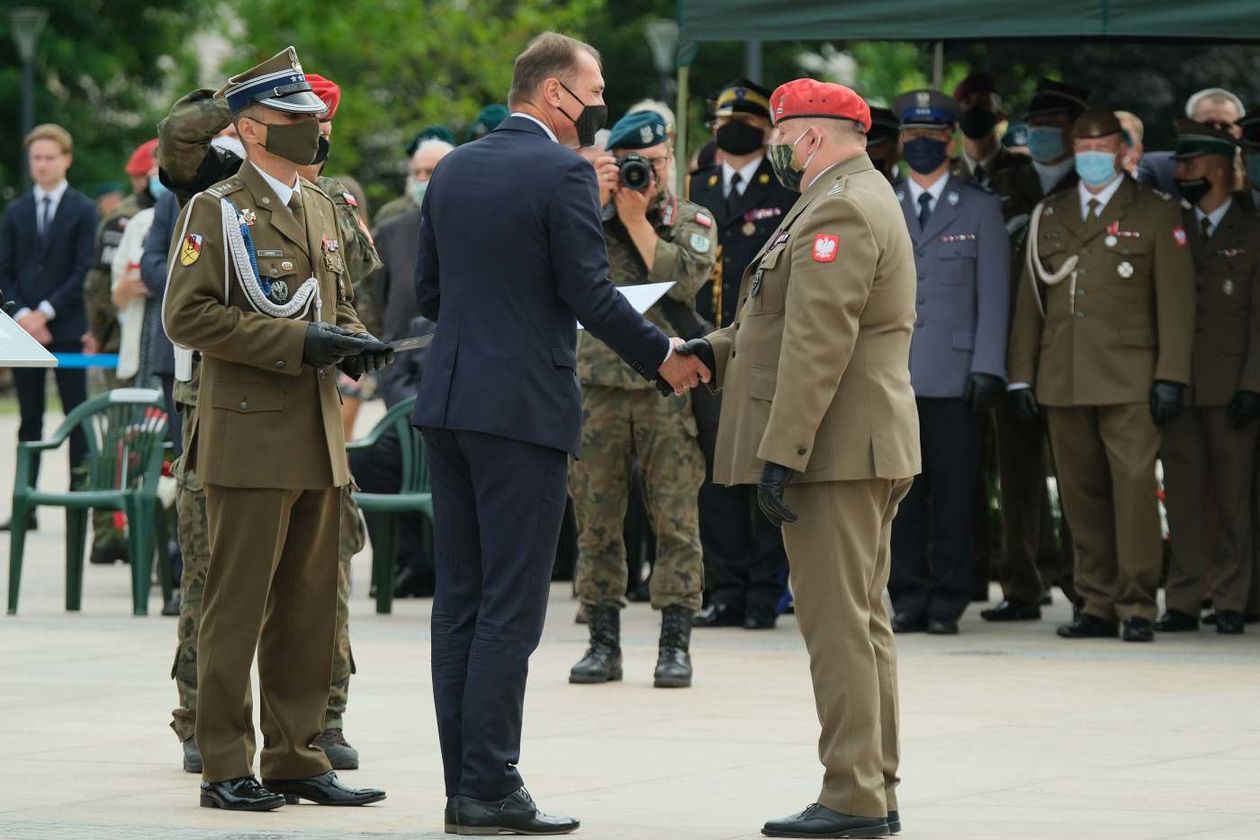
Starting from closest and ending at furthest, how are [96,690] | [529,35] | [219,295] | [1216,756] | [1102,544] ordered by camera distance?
[219,295], [1216,756], [96,690], [1102,544], [529,35]

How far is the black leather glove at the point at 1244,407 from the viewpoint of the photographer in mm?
10375

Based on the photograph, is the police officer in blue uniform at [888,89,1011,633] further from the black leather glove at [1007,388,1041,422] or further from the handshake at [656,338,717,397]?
the handshake at [656,338,717,397]

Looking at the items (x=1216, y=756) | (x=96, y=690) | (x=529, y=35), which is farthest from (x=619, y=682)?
(x=529, y=35)

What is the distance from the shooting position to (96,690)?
884cm

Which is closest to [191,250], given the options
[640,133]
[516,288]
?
[516,288]

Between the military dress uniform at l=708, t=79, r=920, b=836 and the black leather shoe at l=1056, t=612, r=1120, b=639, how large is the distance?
174 inches

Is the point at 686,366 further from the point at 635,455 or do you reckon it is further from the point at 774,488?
the point at 635,455

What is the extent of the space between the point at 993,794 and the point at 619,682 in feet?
8.58

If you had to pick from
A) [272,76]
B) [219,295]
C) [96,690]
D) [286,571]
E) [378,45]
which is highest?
[378,45]

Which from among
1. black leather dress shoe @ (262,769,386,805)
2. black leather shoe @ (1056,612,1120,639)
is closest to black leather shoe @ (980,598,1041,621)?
black leather shoe @ (1056,612,1120,639)

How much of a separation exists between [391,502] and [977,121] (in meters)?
3.43

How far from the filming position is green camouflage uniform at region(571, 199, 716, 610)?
902cm

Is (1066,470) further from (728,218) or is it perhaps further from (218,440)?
(218,440)

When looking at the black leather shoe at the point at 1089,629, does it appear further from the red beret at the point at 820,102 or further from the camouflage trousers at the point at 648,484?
the red beret at the point at 820,102
